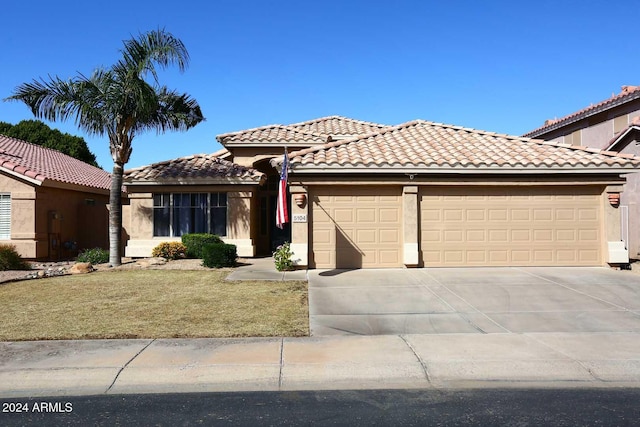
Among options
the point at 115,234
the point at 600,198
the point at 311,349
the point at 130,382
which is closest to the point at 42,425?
the point at 130,382

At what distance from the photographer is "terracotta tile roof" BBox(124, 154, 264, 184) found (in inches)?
723

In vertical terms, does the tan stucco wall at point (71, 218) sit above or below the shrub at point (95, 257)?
above

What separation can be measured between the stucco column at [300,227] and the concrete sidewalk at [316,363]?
256 inches

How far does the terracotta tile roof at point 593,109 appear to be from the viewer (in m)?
20.9

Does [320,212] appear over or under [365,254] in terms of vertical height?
over

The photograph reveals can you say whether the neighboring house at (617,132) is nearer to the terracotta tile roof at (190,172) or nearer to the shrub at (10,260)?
the terracotta tile roof at (190,172)

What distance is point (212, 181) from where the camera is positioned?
18422 mm

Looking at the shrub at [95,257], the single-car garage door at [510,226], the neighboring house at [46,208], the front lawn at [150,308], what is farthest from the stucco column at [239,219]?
the single-car garage door at [510,226]

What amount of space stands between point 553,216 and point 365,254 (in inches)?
217

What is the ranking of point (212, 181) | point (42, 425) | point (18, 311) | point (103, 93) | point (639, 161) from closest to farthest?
point (42, 425) → point (18, 311) → point (639, 161) → point (103, 93) → point (212, 181)

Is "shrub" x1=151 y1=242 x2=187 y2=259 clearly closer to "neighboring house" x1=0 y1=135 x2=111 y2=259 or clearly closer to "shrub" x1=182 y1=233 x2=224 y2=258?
"shrub" x1=182 y1=233 x2=224 y2=258

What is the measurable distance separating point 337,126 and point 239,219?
758 centimetres

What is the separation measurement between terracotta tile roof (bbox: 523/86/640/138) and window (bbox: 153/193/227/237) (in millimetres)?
16582

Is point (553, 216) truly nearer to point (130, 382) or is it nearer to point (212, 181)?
point (212, 181)
